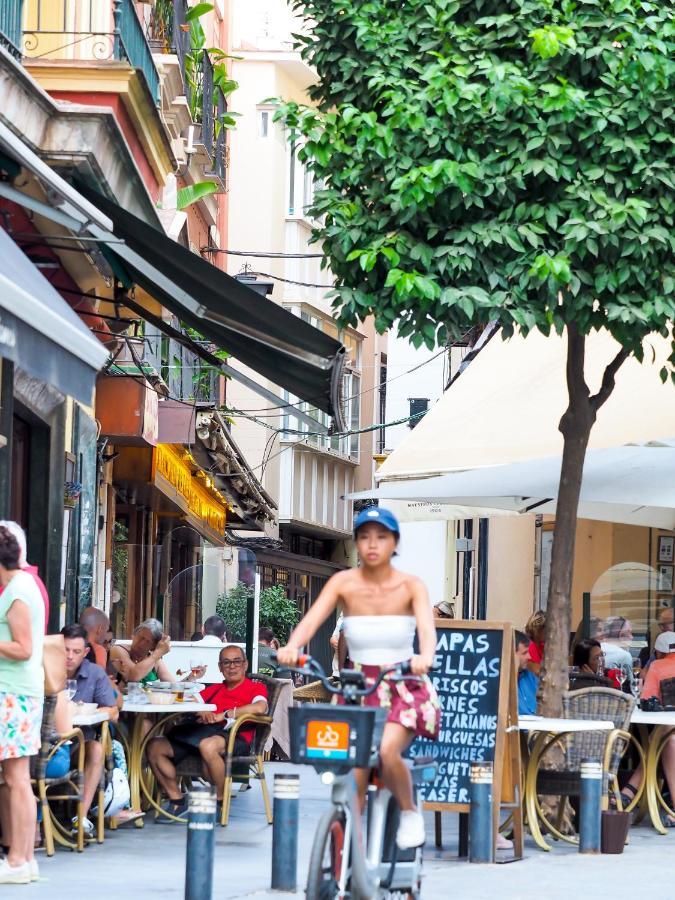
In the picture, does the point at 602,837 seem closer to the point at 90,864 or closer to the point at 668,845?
the point at 668,845

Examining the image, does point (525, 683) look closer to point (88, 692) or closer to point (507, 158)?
point (88, 692)

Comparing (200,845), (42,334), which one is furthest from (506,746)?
(42,334)

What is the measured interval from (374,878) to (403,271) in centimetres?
527

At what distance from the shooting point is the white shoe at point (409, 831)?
23.2 feet

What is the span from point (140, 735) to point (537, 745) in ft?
9.46

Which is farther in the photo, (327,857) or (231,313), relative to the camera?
(231,313)

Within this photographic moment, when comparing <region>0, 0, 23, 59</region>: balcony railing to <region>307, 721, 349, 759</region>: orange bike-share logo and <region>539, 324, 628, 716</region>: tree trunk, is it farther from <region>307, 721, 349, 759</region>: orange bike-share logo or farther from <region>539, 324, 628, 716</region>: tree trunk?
<region>307, 721, 349, 759</region>: orange bike-share logo

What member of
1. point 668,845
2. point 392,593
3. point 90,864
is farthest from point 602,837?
point 392,593

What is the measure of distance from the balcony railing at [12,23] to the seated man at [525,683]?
5080mm

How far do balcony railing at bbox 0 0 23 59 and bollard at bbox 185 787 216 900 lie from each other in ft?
18.8

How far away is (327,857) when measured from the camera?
664 centimetres

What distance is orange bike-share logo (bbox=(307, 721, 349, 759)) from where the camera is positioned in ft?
21.7

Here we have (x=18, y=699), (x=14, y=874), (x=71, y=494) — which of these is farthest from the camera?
(x=71, y=494)

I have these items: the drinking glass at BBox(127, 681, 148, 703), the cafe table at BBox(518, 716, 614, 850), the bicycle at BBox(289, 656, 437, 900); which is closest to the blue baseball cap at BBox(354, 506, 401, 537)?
the bicycle at BBox(289, 656, 437, 900)
